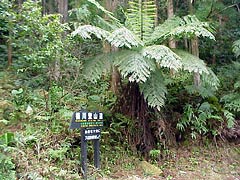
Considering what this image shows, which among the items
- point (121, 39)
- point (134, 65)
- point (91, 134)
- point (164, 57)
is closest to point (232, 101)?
point (164, 57)

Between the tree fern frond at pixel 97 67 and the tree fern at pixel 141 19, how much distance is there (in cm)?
75

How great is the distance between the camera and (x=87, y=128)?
4.04m

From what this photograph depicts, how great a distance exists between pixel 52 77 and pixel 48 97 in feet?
1.13

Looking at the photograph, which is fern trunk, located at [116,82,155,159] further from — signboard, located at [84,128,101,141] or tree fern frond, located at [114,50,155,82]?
signboard, located at [84,128,101,141]

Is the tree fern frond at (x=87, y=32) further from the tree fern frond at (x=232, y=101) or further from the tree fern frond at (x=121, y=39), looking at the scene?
the tree fern frond at (x=232, y=101)

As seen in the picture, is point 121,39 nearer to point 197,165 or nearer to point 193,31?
point 193,31

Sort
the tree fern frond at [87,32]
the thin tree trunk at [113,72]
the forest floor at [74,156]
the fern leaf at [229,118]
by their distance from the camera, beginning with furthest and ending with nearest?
the thin tree trunk at [113,72] < the fern leaf at [229,118] < the tree fern frond at [87,32] < the forest floor at [74,156]

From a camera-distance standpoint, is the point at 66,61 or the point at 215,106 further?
the point at 215,106

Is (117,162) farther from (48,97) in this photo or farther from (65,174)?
(48,97)

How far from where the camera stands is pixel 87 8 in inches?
182

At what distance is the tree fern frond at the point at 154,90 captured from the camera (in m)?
4.30

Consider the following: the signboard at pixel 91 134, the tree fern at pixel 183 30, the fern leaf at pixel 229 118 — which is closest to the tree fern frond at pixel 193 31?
the tree fern at pixel 183 30

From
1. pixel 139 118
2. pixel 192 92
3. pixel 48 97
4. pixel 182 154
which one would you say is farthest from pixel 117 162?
pixel 192 92

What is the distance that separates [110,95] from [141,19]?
1620 millimetres
